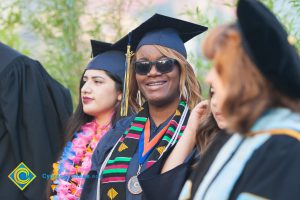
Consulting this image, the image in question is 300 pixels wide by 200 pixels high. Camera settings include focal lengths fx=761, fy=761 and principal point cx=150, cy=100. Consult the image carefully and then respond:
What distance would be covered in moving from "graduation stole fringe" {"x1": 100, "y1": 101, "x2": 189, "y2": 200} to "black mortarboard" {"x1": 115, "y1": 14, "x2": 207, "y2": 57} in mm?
394

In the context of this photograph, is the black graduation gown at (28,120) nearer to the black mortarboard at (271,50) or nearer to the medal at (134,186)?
the medal at (134,186)

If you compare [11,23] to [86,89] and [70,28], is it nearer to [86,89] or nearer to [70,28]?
[70,28]

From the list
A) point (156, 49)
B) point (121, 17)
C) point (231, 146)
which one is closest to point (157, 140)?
point (156, 49)

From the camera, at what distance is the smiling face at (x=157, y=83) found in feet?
14.6

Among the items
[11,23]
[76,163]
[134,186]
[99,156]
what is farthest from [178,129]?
[11,23]

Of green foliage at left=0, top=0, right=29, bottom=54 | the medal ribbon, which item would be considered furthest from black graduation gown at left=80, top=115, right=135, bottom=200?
green foliage at left=0, top=0, right=29, bottom=54

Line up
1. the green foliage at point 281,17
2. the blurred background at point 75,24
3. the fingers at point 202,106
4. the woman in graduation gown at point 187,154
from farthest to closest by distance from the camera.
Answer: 1. the blurred background at point 75,24
2. the green foliage at point 281,17
3. the fingers at point 202,106
4. the woman in graduation gown at point 187,154

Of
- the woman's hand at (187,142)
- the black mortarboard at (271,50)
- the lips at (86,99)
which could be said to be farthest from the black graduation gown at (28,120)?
the black mortarboard at (271,50)

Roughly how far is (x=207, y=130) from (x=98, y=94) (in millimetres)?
1475

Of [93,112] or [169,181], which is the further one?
[93,112]

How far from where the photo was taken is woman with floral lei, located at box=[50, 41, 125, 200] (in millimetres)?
4988

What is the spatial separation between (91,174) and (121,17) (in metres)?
2.91

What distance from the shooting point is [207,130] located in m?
3.81

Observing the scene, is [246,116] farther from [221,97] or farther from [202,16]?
[202,16]
